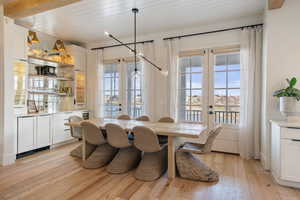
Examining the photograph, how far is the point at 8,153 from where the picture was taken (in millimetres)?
3121

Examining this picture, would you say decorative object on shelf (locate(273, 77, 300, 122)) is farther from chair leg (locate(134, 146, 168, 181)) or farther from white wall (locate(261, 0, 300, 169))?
chair leg (locate(134, 146, 168, 181))

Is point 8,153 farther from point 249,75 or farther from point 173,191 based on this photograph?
point 249,75

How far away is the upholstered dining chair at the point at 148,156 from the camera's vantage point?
2.47 meters

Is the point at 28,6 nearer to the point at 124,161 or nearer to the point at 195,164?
the point at 124,161

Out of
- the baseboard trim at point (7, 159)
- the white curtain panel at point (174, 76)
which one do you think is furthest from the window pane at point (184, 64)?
the baseboard trim at point (7, 159)

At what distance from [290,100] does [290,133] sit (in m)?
0.51

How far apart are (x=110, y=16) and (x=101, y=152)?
8.94 feet

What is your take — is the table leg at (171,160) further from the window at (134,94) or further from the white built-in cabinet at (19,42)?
the white built-in cabinet at (19,42)

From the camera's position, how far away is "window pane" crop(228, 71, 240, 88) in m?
3.64

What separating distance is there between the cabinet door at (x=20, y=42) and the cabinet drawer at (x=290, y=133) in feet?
15.9

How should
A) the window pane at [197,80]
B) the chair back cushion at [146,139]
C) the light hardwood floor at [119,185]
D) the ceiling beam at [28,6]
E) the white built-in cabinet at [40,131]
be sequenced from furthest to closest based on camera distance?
the window pane at [197,80] < the white built-in cabinet at [40,131] < the ceiling beam at [28,6] < the chair back cushion at [146,139] < the light hardwood floor at [119,185]

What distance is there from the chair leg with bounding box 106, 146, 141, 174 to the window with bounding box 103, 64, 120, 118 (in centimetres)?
209

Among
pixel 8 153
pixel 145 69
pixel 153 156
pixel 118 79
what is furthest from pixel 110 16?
pixel 8 153

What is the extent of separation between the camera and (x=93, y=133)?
116 inches
